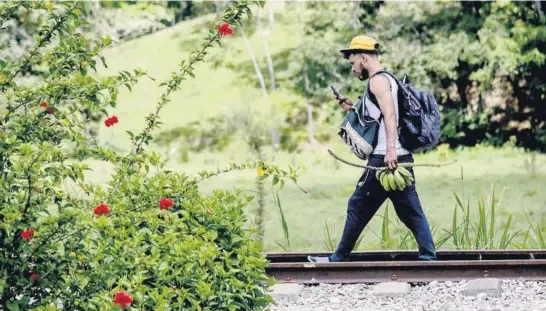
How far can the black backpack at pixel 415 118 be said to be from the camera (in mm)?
7703

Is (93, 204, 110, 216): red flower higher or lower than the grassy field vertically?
higher

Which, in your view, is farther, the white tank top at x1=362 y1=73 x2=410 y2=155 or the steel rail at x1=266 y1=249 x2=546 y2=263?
the steel rail at x1=266 y1=249 x2=546 y2=263

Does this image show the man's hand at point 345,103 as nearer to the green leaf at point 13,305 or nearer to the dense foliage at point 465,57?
the green leaf at point 13,305

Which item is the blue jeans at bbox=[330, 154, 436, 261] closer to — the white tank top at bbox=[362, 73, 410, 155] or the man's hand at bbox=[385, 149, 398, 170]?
the white tank top at bbox=[362, 73, 410, 155]

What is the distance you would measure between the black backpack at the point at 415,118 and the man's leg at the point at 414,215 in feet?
0.50

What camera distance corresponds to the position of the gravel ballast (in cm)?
661

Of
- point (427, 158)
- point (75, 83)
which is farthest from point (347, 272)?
point (427, 158)

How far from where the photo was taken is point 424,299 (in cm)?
696

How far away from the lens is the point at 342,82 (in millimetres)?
26094

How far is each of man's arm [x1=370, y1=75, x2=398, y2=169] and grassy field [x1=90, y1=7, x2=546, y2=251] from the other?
4.15ft

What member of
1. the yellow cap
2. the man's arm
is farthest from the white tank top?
the yellow cap

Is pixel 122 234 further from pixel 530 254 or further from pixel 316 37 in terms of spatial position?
pixel 316 37

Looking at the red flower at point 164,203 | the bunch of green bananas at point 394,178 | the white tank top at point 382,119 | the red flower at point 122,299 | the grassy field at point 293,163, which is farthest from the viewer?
the grassy field at point 293,163

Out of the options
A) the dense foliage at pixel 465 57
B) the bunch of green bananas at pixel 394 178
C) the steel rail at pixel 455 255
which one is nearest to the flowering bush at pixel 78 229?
the bunch of green bananas at pixel 394 178
